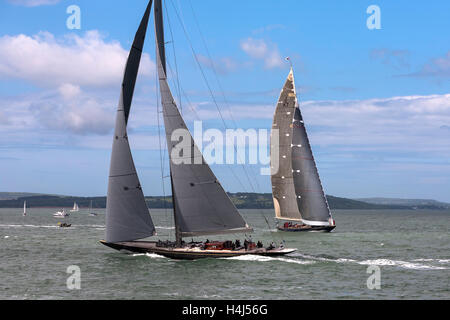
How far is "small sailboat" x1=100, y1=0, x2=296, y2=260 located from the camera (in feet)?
163

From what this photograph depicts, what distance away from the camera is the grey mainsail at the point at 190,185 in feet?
163

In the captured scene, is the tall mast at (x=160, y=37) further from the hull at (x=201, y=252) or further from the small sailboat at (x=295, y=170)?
the small sailboat at (x=295, y=170)

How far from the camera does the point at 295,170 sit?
284ft

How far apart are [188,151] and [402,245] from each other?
118 feet

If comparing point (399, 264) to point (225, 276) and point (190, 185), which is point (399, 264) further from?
point (190, 185)

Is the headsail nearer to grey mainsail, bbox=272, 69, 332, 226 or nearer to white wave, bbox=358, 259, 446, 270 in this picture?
grey mainsail, bbox=272, 69, 332, 226

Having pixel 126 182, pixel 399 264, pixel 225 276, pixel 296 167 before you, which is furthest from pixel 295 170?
pixel 225 276

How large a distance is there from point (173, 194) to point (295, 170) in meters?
38.9

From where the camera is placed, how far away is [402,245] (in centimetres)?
7406

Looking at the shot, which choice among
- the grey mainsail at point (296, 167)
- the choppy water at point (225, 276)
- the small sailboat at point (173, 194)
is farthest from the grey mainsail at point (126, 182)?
the grey mainsail at point (296, 167)

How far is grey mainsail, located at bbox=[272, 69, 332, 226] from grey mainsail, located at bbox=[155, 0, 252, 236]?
36.8 meters

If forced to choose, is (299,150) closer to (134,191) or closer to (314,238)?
(314,238)

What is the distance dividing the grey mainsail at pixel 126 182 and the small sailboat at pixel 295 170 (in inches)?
1529
